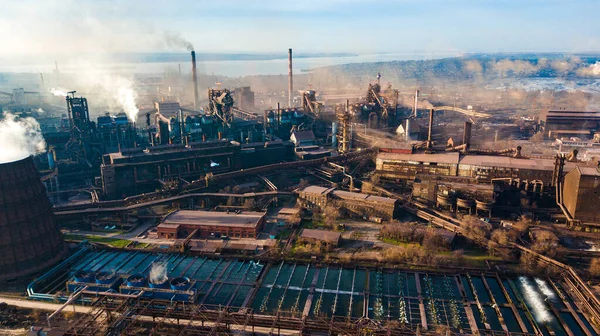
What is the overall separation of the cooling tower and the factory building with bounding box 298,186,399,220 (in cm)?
1650

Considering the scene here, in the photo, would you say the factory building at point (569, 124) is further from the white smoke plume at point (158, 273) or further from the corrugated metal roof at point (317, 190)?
the white smoke plume at point (158, 273)

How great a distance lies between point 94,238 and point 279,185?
1507 centimetres

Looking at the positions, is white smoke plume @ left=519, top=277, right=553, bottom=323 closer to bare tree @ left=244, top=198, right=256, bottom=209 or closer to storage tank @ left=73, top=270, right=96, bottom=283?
bare tree @ left=244, top=198, right=256, bottom=209

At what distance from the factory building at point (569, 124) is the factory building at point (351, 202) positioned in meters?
37.3

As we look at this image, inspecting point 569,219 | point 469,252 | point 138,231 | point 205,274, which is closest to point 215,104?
point 138,231

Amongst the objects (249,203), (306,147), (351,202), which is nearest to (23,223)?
(249,203)

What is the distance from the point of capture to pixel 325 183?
3641 centimetres

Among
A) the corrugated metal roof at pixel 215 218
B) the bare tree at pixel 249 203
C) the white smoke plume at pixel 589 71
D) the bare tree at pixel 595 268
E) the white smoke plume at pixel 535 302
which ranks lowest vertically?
the white smoke plume at pixel 535 302

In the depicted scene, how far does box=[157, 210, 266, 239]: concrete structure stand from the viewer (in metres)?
26.8

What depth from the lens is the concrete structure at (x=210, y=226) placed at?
26797 mm

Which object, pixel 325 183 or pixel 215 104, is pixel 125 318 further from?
pixel 215 104

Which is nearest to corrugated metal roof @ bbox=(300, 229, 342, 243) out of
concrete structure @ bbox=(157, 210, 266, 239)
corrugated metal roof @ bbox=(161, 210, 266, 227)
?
concrete structure @ bbox=(157, 210, 266, 239)

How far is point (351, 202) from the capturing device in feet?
100

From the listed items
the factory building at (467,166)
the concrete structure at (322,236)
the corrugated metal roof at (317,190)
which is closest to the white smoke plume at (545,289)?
the concrete structure at (322,236)
